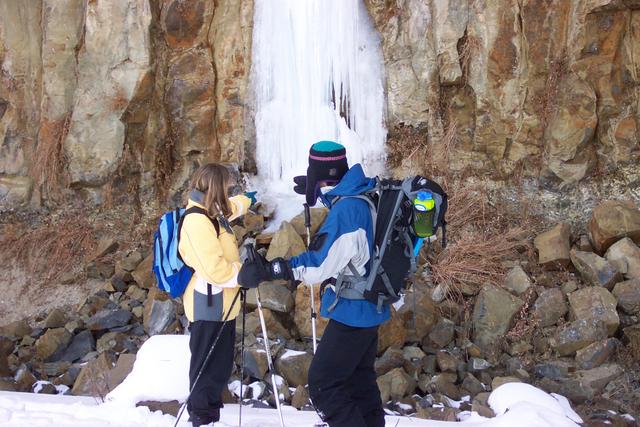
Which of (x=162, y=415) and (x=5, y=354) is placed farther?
(x=5, y=354)

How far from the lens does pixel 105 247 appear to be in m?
9.45

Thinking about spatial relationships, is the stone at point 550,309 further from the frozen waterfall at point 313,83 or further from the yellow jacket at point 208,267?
the yellow jacket at point 208,267

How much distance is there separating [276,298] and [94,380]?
218cm

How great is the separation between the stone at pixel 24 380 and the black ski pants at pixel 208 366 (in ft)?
11.8

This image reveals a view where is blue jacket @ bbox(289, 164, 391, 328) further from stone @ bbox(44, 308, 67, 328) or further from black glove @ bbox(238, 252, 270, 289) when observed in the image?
stone @ bbox(44, 308, 67, 328)

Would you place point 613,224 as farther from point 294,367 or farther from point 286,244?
point 294,367

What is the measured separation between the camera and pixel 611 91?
8.22 meters

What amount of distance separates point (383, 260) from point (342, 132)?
20.6 feet

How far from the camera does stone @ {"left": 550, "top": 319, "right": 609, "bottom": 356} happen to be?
6668 millimetres

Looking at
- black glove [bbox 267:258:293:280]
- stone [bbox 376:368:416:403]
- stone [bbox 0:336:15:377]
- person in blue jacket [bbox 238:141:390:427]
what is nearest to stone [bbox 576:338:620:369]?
stone [bbox 376:368:416:403]

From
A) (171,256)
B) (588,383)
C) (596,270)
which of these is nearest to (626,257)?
(596,270)

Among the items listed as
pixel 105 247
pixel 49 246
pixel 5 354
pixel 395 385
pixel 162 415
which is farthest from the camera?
pixel 49 246

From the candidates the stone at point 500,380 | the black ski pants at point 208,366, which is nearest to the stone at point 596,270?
the stone at point 500,380

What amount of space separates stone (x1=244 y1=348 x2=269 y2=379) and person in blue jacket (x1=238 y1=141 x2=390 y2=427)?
2736 mm
